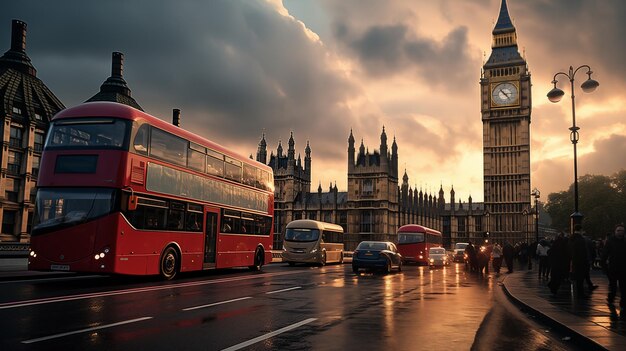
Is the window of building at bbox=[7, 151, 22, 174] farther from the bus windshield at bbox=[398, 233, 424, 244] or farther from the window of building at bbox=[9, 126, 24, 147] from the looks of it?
the bus windshield at bbox=[398, 233, 424, 244]

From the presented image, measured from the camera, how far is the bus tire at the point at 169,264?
16877mm

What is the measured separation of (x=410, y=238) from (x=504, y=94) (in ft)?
249

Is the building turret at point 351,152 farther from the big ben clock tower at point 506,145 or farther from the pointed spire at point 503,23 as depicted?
the pointed spire at point 503,23

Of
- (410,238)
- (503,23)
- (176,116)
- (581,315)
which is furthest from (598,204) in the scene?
(581,315)

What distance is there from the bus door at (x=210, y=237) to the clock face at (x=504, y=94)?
97321 millimetres

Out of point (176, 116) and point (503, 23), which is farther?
point (503, 23)

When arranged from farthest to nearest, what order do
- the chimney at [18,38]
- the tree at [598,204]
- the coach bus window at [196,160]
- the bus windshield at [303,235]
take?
the tree at [598,204], the chimney at [18,38], the bus windshield at [303,235], the coach bus window at [196,160]

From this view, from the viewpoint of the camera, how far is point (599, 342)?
7141mm

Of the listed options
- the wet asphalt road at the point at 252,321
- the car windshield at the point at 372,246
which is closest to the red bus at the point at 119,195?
the wet asphalt road at the point at 252,321

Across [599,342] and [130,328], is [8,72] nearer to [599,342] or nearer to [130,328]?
[130,328]

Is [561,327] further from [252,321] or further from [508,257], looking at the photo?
[508,257]

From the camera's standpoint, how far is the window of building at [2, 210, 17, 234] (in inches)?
2208

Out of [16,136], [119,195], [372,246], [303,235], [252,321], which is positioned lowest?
[252,321]

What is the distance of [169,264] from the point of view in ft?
57.0
